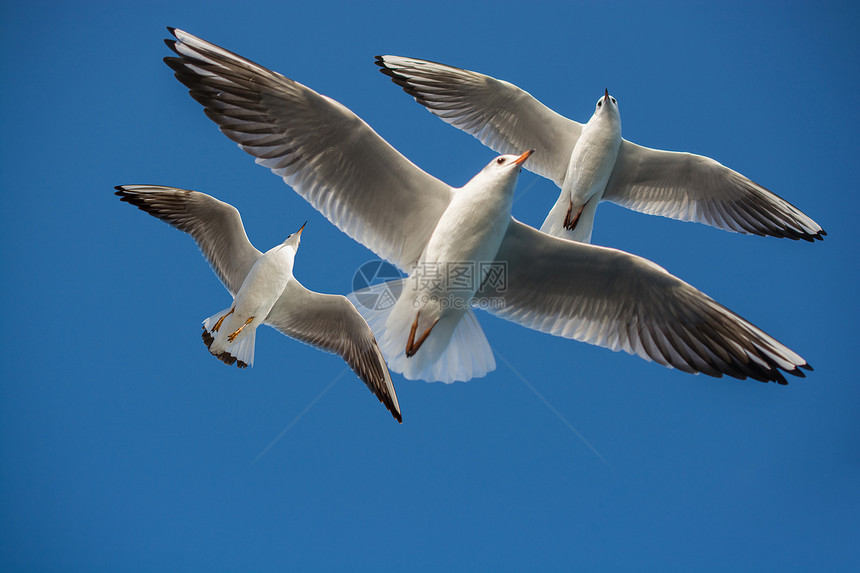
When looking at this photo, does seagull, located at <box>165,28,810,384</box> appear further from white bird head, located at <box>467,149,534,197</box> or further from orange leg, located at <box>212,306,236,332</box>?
orange leg, located at <box>212,306,236,332</box>

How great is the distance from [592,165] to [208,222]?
110 inches

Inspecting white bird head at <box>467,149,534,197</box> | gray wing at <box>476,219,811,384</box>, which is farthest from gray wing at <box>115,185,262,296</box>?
white bird head at <box>467,149,534,197</box>

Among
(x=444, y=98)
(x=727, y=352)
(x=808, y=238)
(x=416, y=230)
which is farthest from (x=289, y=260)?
(x=808, y=238)

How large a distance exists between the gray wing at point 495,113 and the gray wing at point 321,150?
129 cm

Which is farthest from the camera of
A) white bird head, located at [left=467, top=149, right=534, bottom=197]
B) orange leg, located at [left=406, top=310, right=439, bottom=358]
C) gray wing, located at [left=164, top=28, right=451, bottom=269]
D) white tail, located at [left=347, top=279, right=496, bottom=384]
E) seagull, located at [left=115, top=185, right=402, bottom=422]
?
seagull, located at [left=115, top=185, right=402, bottom=422]

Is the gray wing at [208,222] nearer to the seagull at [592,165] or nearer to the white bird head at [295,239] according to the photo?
the white bird head at [295,239]

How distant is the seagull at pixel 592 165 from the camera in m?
4.82

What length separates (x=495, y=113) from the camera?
5102 millimetres

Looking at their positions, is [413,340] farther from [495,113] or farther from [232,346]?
[495,113]

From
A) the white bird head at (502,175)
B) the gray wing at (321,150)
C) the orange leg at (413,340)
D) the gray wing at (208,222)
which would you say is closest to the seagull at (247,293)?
the gray wing at (208,222)

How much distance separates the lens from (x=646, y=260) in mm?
3588

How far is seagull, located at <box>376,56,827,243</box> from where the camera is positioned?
4.82m

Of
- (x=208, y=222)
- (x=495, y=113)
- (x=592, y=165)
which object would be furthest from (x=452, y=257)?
(x=208, y=222)

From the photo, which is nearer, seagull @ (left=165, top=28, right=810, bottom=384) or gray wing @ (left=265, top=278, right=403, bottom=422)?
seagull @ (left=165, top=28, right=810, bottom=384)
